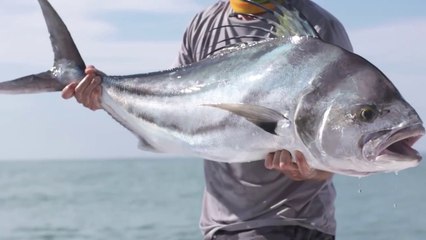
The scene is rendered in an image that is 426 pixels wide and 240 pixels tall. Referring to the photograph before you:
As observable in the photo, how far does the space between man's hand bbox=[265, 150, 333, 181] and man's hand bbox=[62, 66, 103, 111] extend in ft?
3.31

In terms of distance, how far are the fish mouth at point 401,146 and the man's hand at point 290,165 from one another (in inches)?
14.5

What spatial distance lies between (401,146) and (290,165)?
1.67ft

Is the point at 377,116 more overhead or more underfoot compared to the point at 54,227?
more overhead

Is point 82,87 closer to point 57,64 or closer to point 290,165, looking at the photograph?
point 57,64

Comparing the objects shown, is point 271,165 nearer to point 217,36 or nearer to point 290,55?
point 290,55

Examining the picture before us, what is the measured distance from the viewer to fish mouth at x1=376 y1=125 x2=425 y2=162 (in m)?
2.95

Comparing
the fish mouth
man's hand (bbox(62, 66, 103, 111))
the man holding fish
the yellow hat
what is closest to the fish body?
the fish mouth

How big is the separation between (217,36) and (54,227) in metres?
18.9

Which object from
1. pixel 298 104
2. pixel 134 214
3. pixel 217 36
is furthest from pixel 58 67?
pixel 134 214

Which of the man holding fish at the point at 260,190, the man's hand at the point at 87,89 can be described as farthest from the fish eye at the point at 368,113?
the man's hand at the point at 87,89

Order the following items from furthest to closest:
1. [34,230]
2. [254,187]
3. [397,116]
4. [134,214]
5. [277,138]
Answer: [134,214] → [34,230] → [254,187] → [277,138] → [397,116]

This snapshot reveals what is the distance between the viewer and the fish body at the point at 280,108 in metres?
3.03

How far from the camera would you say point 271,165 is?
338 centimetres

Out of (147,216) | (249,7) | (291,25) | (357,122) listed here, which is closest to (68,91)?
(249,7)
